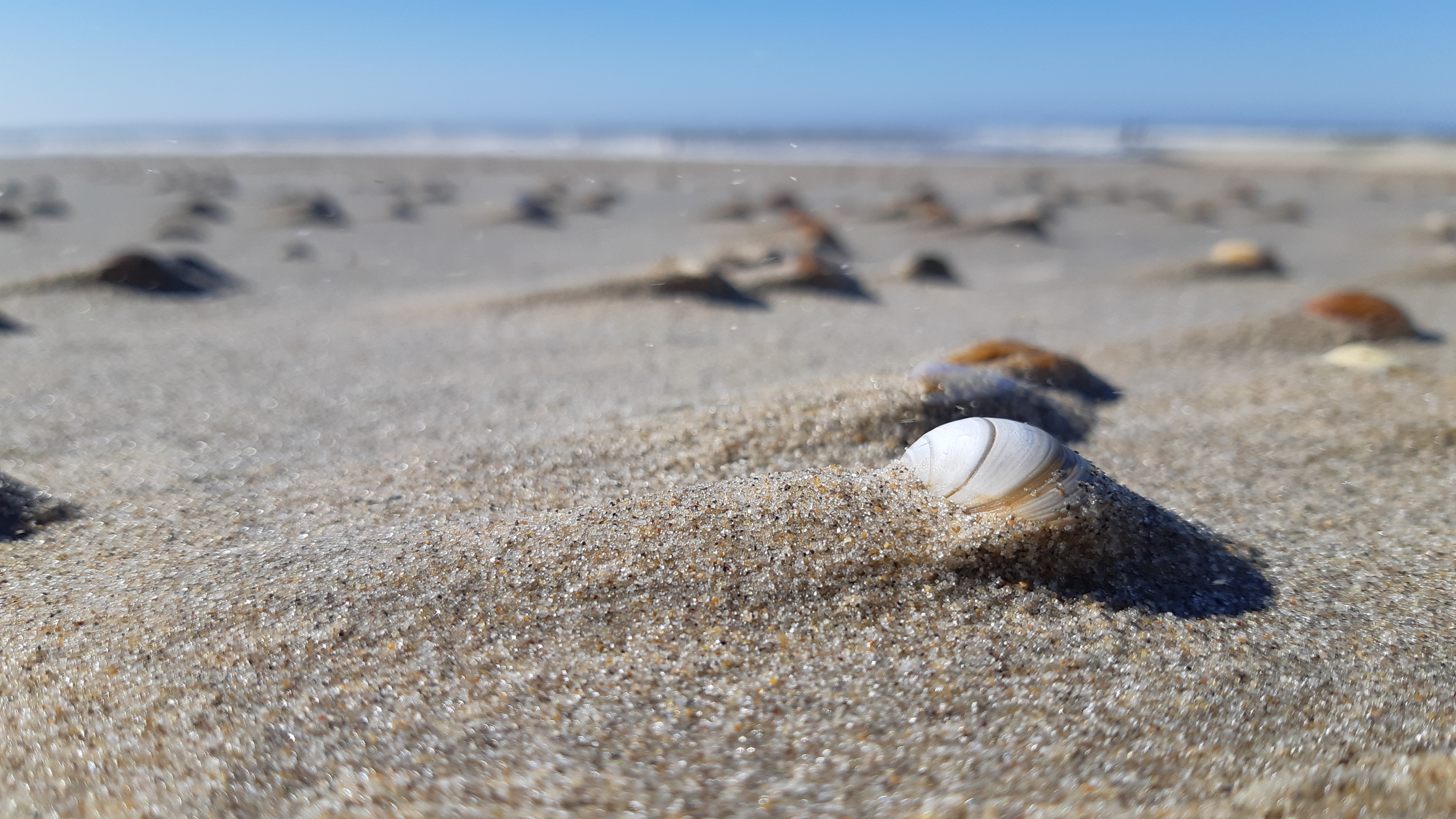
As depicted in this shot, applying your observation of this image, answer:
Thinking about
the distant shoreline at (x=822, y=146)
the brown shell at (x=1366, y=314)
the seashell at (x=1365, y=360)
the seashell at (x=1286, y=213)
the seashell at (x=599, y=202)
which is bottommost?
the seashell at (x=1365, y=360)

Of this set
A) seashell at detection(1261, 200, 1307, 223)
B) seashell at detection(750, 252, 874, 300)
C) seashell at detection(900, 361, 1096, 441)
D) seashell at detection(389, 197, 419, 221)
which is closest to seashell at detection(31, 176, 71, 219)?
seashell at detection(389, 197, 419, 221)

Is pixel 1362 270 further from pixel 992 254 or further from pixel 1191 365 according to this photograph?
pixel 1191 365

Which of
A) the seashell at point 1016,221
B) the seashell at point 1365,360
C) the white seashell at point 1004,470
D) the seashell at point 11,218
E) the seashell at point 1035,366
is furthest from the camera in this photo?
the seashell at point 1016,221

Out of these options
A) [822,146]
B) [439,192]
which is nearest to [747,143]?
[822,146]

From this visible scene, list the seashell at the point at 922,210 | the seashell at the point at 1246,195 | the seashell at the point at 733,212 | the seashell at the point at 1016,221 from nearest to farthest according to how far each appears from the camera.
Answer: the seashell at the point at 1016,221, the seashell at the point at 922,210, the seashell at the point at 733,212, the seashell at the point at 1246,195

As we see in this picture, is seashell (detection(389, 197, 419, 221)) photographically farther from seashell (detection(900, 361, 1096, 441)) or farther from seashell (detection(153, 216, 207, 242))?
seashell (detection(900, 361, 1096, 441))

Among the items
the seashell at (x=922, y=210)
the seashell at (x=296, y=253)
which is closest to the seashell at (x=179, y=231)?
the seashell at (x=296, y=253)

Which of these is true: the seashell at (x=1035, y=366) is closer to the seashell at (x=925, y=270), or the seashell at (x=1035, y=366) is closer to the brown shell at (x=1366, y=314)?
the brown shell at (x=1366, y=314)
